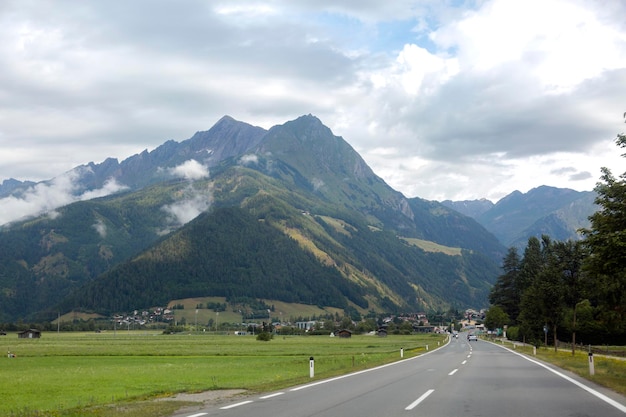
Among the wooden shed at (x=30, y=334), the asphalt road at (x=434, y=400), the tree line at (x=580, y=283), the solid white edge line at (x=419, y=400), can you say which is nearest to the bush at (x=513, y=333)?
the tree line at (x=580, y=283)

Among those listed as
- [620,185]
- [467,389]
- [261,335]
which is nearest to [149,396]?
[467,389]

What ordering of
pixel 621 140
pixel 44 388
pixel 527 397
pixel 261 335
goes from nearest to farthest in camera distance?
1. pixel 527 397
2. pixel 621 140
3. pixel 44 388
4. pixel 261 335

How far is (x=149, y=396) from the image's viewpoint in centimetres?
2302

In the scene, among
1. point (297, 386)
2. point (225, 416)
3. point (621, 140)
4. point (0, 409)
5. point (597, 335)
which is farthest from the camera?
point (597, 335)

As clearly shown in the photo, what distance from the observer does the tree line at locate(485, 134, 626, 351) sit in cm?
2553

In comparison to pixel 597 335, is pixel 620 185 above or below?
above

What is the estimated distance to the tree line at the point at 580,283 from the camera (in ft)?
83.8

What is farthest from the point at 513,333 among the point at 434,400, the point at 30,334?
the point at 30,334

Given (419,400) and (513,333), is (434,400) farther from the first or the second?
(513,333)

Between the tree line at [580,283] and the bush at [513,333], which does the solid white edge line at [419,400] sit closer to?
the tree line at [580,283]

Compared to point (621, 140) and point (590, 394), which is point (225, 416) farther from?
point (621, 140)

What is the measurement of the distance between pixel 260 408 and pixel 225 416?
178 cm

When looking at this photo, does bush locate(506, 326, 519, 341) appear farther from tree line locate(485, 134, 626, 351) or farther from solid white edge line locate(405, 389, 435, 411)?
solid white edge line locate(405, 389, 435, 411)

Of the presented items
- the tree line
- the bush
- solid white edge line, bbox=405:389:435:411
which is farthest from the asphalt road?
the bush
